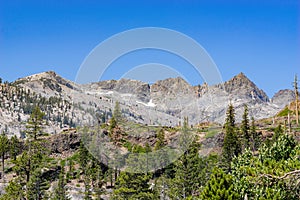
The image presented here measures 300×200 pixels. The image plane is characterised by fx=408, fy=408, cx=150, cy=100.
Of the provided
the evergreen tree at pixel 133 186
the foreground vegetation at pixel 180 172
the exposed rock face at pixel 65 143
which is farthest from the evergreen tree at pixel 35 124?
the exposed rock face at pixel 65 143

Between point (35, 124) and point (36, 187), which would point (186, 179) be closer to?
point (36, 187)

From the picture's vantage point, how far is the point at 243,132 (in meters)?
81.9

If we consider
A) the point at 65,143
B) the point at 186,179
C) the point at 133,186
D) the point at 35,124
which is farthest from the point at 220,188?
the point at 65,143

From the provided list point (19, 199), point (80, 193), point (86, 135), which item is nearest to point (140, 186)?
point (19, 199)

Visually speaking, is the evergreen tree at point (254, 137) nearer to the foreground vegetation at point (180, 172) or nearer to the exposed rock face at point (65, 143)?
the foreground vegetation at point (180, 172)

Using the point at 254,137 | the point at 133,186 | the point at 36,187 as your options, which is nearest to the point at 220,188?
the point at 133,186

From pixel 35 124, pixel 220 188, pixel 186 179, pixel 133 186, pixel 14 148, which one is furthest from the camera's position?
pixel 14 148

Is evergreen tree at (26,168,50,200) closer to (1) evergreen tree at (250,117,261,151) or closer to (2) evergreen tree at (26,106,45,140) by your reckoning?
(2) evergreen tree at (26,106,45,140)

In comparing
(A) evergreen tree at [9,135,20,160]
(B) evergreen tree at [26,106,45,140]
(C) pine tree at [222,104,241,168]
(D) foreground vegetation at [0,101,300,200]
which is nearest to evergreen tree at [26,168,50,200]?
(D) foreground vegetation at [0,101,300,200]

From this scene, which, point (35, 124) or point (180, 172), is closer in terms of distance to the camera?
point (35, 124)

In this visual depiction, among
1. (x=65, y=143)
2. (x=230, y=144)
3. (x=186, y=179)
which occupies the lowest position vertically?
(x=186, y=179)

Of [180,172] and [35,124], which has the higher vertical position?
[35,124]

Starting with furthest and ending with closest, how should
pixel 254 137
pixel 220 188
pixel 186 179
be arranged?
pixel 254 137
pixel 186 179
pixel 220 188

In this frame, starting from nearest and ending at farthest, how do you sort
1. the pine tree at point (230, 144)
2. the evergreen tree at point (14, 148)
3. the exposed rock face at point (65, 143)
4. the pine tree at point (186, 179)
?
the pine tree at point (186, 179) → the pine tree at point (230, 144) → the evergreen tree at point (14, 148) → the exposed rock face at point (65, 143)
